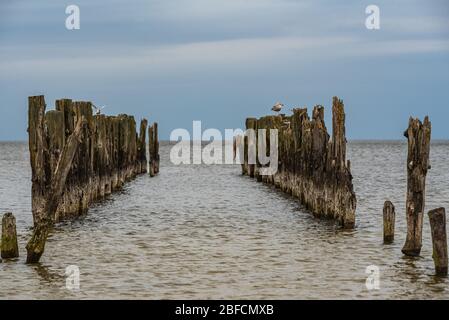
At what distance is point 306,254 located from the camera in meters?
15.5

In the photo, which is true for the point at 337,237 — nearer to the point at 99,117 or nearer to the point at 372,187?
the point at 99,117

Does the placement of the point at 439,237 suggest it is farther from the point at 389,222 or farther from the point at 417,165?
the point at 389,222

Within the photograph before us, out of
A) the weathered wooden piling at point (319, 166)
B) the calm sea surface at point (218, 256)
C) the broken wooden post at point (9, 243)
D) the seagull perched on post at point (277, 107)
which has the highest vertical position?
the seagull perched on post at point (277, 107)

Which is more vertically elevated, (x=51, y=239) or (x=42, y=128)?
(x=42, y=128)

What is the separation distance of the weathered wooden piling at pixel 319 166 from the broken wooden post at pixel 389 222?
43.2 inches

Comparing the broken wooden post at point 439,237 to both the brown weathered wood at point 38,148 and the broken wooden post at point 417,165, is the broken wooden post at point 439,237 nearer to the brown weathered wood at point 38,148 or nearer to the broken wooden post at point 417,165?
the broken wooden post at point 417,165

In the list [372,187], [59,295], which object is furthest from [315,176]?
[372,187]

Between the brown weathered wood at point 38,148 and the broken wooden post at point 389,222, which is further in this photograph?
the brown weathered wood at point 38,148

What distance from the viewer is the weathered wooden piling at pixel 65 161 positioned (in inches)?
663

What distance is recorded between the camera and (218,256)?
15289mm

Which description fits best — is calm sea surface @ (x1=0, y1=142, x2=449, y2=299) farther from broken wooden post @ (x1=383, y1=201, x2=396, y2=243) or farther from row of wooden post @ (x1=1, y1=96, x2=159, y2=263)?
row of wooden post @ (x1=1, y1=96, x2=159, y2=263)

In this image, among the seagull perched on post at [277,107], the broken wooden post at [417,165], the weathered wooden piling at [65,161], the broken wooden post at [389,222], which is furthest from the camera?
the seagull perched on post at [277,107]

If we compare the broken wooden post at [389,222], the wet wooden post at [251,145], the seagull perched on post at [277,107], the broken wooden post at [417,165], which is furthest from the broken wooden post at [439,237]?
the wet wooden post at [251,145]

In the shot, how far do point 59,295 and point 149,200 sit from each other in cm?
1584
